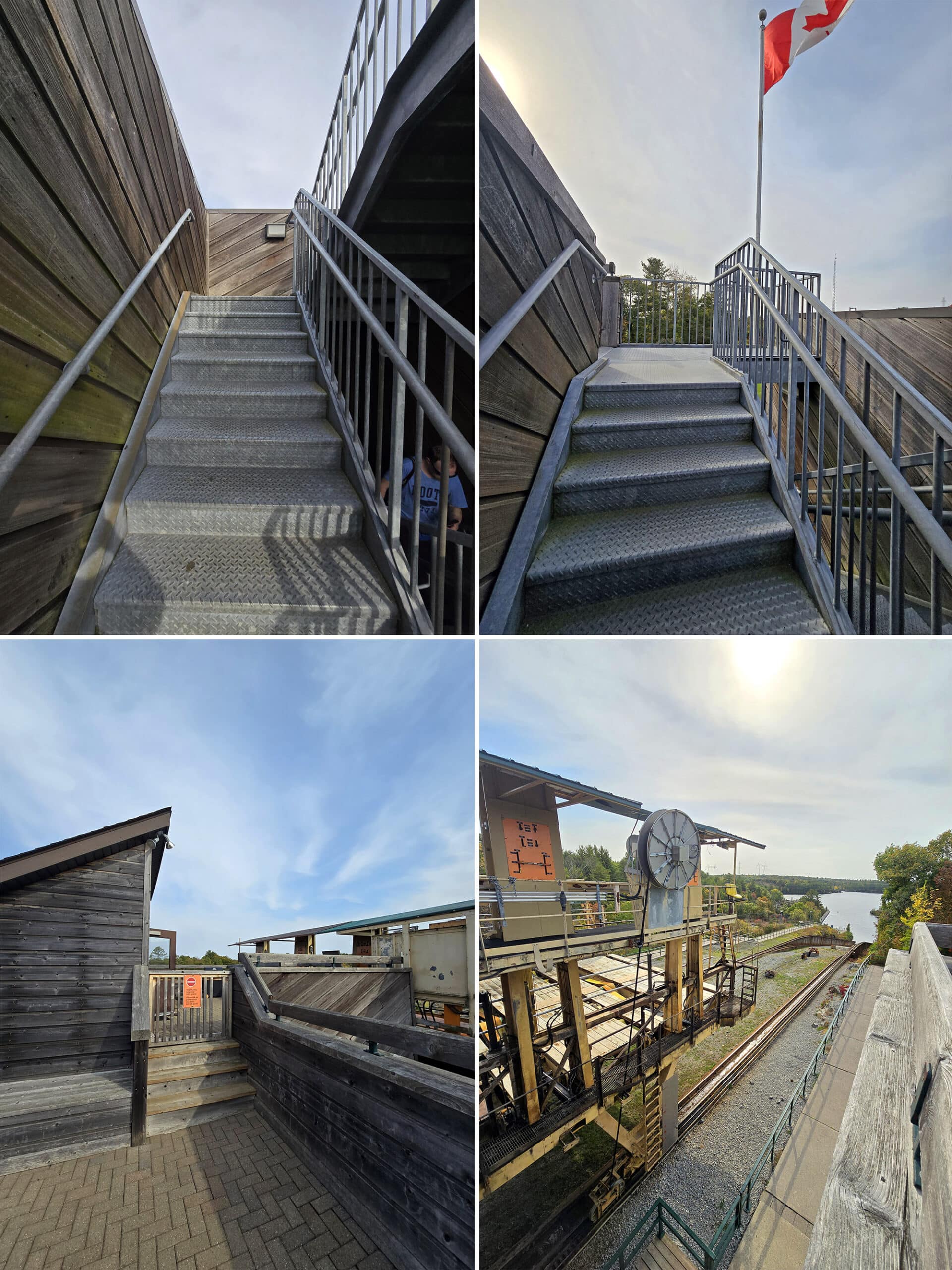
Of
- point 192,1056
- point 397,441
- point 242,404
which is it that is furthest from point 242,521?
point 192,1056

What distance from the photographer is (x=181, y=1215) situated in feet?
7.91

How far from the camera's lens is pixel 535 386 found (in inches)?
84.8

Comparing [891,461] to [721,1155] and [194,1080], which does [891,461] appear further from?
[194,1080]

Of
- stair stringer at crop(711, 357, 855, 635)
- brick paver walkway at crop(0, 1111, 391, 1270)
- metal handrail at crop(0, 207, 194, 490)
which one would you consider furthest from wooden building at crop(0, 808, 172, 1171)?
stair stringer at crop(711, 357, 855, 635)

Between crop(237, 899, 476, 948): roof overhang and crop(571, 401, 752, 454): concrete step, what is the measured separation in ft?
6.08

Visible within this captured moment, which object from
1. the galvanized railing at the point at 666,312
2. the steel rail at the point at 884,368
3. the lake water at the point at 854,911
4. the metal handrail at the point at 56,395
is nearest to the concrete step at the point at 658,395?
the steel rail at the point at 884,368

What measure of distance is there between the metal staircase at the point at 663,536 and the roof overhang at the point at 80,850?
356cm

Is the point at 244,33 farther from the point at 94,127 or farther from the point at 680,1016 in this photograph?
the point at 680,1016

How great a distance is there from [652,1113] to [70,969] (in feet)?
14.1

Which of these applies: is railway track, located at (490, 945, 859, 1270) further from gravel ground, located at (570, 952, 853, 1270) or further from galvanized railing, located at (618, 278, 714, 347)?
galvanized railing, located at (618, 278, 714, 347)

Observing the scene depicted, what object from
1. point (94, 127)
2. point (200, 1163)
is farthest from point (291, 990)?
point (94, 127)

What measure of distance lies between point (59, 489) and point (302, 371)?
2.03 meters

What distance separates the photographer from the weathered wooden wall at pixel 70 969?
11.8 feet

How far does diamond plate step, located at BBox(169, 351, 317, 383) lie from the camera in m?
3.44
